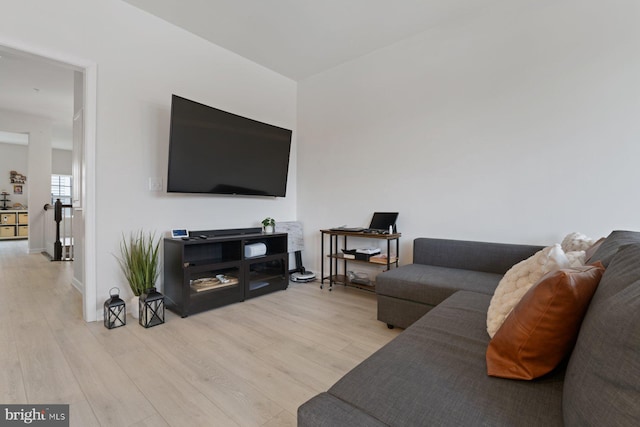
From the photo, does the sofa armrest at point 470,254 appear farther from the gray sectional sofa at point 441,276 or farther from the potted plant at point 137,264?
the potted plant at point 137,264

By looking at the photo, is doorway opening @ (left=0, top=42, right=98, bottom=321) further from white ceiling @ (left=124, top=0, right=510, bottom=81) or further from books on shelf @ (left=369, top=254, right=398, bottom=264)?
books on shelf @ (left=369, top=254, right=398, bottom=264)

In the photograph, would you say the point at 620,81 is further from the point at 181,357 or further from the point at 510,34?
the point at 181,357

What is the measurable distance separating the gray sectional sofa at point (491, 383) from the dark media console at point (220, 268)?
6.39 feet

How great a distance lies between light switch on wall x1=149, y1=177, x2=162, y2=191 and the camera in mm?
2682

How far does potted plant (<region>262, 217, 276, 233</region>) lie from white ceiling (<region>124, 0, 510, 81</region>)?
1901mm

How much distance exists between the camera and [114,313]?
2227 millimetres

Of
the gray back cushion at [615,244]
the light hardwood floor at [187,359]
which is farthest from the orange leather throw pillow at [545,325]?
the light hardwood floor at [187,359]

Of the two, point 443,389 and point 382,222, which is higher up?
point 382,222

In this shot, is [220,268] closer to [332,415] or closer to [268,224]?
[268,224]

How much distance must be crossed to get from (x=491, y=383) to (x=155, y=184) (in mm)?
2837

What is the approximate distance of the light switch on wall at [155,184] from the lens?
106 inches

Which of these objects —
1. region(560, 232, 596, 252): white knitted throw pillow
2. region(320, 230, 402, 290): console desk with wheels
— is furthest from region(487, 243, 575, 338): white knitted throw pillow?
region(320, 230, 402, 290): console desk with wheels

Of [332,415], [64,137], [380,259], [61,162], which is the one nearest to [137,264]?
[380,259]

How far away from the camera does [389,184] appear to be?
315cm
